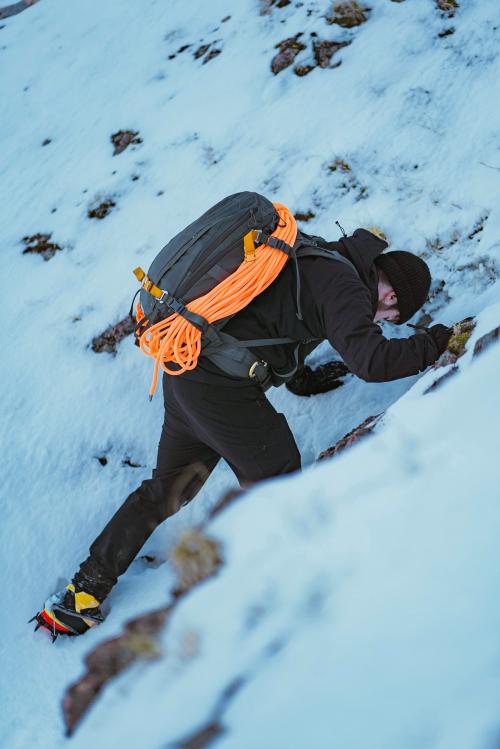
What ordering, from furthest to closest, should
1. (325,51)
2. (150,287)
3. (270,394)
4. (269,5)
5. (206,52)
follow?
(206,52) < (269,5) < (325,51) < (270,394) < (150,287)

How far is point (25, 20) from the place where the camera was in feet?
30.5

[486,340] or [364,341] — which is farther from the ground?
[486,340]

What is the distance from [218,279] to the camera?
273 centimetres

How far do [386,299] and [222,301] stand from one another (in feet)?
3.08

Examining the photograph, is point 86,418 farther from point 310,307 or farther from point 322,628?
point 322,628

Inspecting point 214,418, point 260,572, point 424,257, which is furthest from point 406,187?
point 260,572

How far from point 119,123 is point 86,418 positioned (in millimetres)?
3817

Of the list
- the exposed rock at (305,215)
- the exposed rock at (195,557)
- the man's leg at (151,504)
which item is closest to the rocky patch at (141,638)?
the exposed rock at (195,557)

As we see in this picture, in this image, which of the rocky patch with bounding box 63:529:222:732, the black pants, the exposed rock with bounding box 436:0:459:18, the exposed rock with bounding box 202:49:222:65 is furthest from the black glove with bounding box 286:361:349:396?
the exposed rock with bounding box 202:49:222:65

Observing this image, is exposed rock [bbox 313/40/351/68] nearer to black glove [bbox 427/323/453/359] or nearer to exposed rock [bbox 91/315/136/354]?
exposed rock [bbox 91/315/136/354]

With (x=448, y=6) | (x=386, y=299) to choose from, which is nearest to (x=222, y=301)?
(x=386, y=299)

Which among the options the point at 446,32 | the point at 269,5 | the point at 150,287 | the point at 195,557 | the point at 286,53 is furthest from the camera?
the point at 269,5

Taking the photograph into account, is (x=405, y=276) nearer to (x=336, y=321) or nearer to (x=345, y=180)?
(x=336, y=321)

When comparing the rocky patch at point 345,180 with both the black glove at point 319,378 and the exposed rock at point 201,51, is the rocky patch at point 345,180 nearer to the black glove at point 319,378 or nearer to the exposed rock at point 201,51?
the black glove at point 319,378
